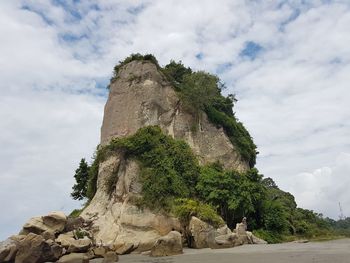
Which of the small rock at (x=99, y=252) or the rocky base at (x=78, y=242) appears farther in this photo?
the small rock at (x=99, y=252)

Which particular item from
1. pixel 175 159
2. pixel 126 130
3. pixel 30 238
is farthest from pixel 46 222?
pixel 126 130

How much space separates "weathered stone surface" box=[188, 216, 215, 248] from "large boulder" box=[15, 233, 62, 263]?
790 centimetres

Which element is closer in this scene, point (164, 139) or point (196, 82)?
point (164, 139)

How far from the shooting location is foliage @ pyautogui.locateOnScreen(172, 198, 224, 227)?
25.1 m

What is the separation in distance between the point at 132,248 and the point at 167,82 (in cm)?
2023

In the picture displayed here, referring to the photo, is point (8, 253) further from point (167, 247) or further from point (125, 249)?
point (167, 247)

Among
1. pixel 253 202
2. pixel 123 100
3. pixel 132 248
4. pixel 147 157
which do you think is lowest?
pixel 132 248

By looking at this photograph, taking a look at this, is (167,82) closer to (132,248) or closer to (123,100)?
(123,100)

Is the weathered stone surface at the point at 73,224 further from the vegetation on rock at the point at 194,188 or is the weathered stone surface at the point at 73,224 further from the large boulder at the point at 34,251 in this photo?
the large boulder at the point at 34,251

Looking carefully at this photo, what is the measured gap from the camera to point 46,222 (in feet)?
79.9

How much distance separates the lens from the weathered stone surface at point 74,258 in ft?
60.8

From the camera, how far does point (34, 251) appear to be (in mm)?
19047

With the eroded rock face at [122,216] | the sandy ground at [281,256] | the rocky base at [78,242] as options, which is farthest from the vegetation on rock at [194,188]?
the sandy ground at [281,256]

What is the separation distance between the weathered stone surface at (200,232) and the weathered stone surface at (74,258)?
22.2 feet
